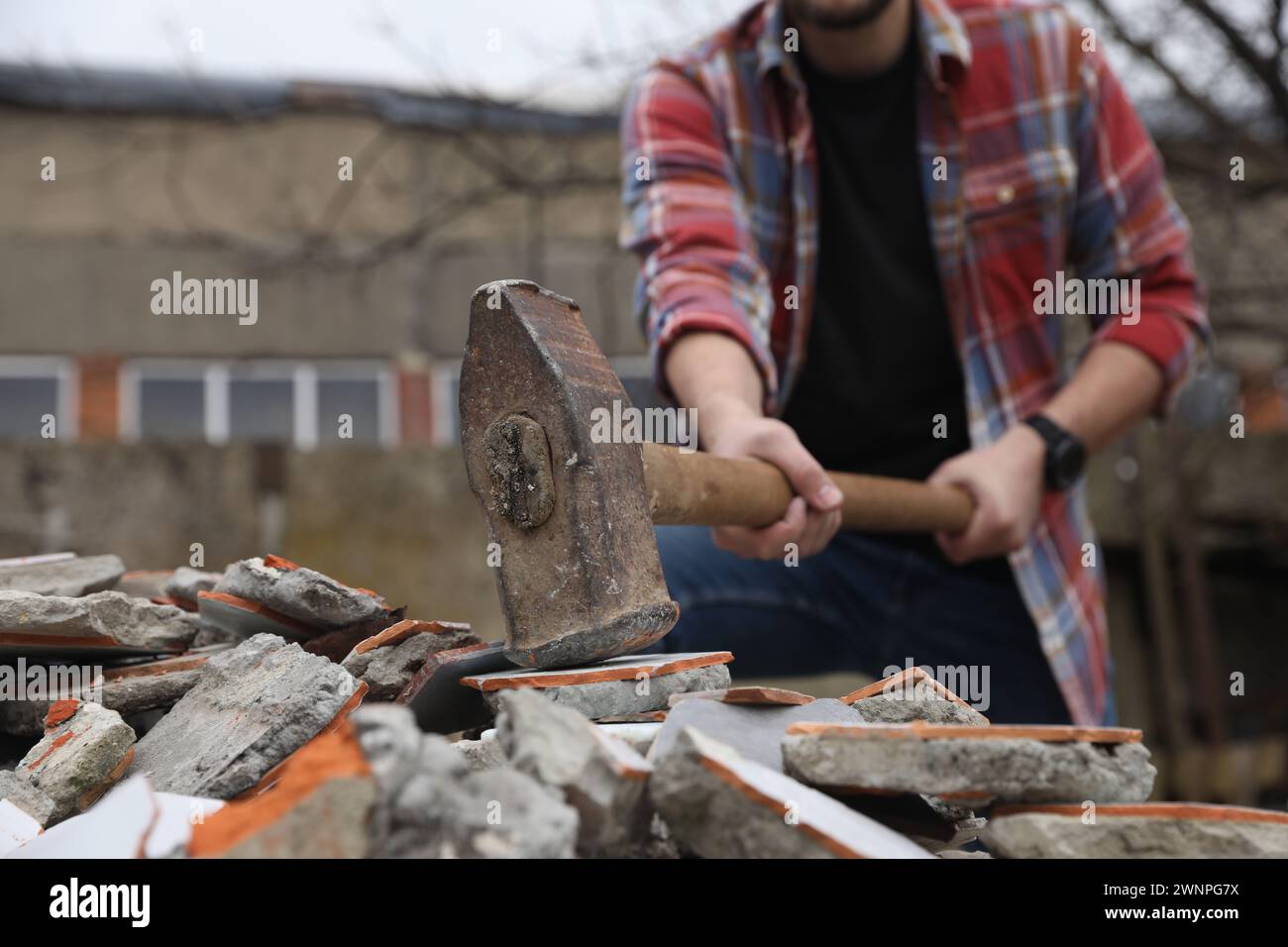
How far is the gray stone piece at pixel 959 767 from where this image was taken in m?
1.16

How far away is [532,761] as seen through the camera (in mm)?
1071

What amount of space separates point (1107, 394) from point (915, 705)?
5.15 ft

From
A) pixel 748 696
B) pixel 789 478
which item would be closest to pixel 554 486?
pixel 748 696

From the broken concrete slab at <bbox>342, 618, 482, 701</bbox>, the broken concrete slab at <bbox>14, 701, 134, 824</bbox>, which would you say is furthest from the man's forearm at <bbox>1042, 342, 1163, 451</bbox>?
the broken concrete slab at <bbox>14, 701, 134, 824</bbox>

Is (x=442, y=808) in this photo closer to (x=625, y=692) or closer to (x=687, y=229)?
(x=625, y=692)

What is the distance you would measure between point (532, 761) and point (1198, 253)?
18.3 ft

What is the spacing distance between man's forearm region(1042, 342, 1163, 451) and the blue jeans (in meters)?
0.47

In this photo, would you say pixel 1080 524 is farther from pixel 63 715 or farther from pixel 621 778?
pixel 63 715

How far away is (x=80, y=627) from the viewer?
1.61 meters

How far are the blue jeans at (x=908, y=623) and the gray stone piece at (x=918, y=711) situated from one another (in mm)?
1252

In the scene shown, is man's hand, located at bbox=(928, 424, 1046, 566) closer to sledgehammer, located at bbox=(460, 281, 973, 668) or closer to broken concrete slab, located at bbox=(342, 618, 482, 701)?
sledgehammer, located at bbox=(460, 281, 973, 668)

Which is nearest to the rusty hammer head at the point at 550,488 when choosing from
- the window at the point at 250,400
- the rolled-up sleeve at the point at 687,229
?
the rolled-up sleeve at the point at 687,229

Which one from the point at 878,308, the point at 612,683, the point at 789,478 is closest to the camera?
the point at 612,683
